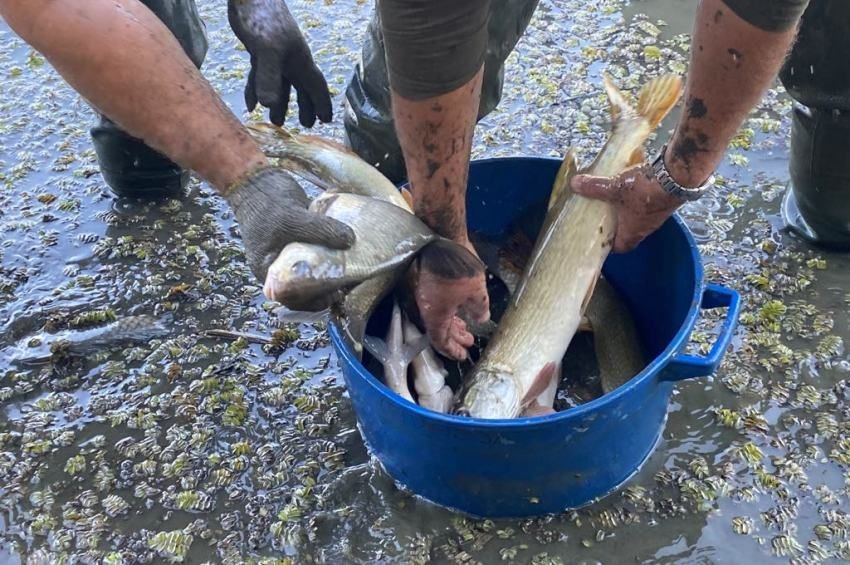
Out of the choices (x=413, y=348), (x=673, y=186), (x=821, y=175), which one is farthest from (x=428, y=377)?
(x=821, y=175)

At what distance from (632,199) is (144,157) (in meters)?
1.79

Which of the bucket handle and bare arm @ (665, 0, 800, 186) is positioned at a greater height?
bare arm @ (665, 0, 800, 186)

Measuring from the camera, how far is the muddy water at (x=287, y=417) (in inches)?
77.4

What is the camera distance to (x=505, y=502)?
194 cm

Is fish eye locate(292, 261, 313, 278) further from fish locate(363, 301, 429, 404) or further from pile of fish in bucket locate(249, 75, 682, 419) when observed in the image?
fish locate(363, 301, 429, 404)

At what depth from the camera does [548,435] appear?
5.61 ft

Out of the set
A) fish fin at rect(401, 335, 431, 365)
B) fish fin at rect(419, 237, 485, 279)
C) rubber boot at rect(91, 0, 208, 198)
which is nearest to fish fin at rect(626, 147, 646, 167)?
fish fin at rect(419, 237, 485, 279)

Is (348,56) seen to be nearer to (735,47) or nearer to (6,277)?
(6,277)

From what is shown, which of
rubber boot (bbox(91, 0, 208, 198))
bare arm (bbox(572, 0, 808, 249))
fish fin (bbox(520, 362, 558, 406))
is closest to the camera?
bare arm (bbox(572, 0, 808, 249))

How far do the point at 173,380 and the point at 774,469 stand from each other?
5.39 ft

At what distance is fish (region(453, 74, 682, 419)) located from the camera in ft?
6.75

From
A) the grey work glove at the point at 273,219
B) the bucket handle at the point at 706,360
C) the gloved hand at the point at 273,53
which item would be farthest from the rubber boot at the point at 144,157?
the bucket handle at the point at 706,360

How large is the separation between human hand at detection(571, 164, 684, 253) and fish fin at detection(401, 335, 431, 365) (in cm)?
56

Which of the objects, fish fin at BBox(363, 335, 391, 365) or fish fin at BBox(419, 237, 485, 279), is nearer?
fish fin at BBox(419, 237, 485, 279)
